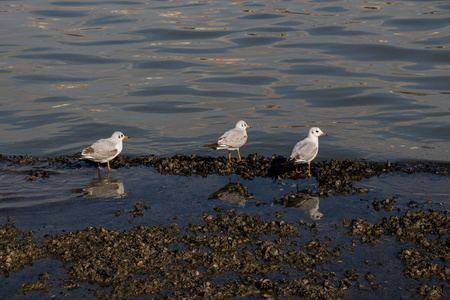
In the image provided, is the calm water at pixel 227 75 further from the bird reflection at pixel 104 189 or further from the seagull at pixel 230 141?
the bird reflection at pixel 104 189

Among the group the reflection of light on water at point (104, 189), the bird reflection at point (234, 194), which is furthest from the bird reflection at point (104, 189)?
the bird reflection at point (234, 194)

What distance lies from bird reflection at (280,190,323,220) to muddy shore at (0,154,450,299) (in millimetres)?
62

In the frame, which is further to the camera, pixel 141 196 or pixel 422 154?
pixel 422 154

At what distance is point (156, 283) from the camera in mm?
7809

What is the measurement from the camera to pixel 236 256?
8.49 m

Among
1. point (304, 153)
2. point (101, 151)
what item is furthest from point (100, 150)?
point (304, 153)

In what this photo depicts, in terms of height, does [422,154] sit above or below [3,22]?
below

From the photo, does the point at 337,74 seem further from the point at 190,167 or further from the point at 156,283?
the point at 156,283

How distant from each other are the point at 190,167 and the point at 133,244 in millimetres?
4469

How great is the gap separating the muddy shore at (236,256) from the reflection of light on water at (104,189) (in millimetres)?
1164

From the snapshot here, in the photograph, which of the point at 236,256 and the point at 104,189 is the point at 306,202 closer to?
the point at 236,256

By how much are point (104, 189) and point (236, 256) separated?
4.59 metres

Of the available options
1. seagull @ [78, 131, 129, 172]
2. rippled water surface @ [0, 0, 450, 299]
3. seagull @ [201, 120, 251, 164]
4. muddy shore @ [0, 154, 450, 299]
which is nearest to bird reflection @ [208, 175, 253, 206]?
rippled water surface @ [0, 0, 450, 299]

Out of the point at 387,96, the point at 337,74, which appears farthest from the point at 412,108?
the point at 337,74
